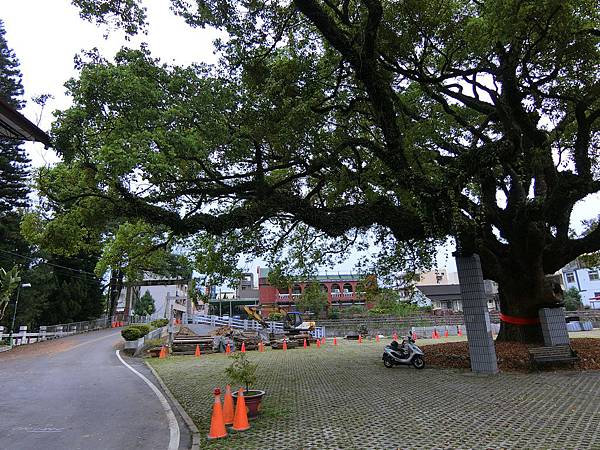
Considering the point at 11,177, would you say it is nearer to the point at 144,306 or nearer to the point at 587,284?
the point at 144,306

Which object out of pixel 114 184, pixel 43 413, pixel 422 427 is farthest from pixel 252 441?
pixel 114 184

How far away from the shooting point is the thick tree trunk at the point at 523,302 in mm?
12914

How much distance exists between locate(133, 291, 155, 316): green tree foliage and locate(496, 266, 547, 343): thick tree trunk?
5489cm

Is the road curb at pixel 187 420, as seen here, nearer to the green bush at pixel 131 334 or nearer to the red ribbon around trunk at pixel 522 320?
the red ribbon around trunk at pixel 522 320

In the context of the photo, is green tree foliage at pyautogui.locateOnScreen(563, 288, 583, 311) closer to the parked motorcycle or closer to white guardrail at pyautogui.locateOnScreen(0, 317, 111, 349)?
the parked motorcycle

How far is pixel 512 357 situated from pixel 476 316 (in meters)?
1.94

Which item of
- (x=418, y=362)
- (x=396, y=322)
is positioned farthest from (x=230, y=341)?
(x=396, y=322)

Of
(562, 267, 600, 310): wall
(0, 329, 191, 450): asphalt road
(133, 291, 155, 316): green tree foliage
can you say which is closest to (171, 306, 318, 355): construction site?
(0, 329, 191, 450): asphalt road

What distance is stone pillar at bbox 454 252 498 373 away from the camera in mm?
10664

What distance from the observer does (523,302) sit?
13383mm

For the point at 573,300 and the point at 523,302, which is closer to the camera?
the point at 523,302

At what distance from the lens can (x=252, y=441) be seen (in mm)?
5707

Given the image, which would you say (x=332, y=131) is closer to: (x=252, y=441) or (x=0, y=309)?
(x=252, y=441)

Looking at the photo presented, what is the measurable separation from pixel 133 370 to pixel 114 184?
8.87 meters
